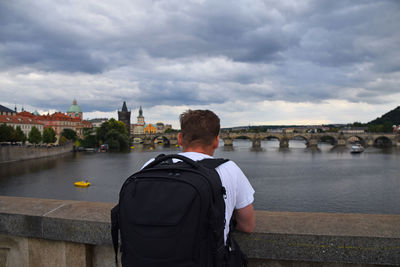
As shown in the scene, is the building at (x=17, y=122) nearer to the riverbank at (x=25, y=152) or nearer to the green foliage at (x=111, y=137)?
the riverbank at (x=25, y=152)

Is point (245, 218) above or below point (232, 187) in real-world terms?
below

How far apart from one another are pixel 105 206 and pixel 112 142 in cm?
6594

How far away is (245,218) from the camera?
164cm

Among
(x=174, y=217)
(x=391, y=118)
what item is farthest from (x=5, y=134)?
(x=391, y=118)

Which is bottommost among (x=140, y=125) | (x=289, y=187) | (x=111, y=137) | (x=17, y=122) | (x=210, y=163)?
(x=289, y=187)

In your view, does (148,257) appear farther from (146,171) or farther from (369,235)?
(369,235)

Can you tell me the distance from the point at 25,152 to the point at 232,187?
48748 millimetres

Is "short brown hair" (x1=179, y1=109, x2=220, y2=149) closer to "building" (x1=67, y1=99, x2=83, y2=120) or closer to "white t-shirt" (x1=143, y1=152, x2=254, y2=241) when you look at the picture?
"white t-shirt" (x1=143, y1=152, x2=254, y2=241)

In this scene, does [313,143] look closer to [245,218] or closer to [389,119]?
[389,119]

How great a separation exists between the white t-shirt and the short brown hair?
12cm

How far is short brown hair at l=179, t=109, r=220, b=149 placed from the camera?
1.65m

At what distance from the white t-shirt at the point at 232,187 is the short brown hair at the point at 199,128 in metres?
0.12

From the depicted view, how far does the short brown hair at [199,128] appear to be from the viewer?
165cm

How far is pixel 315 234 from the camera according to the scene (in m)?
1.77
